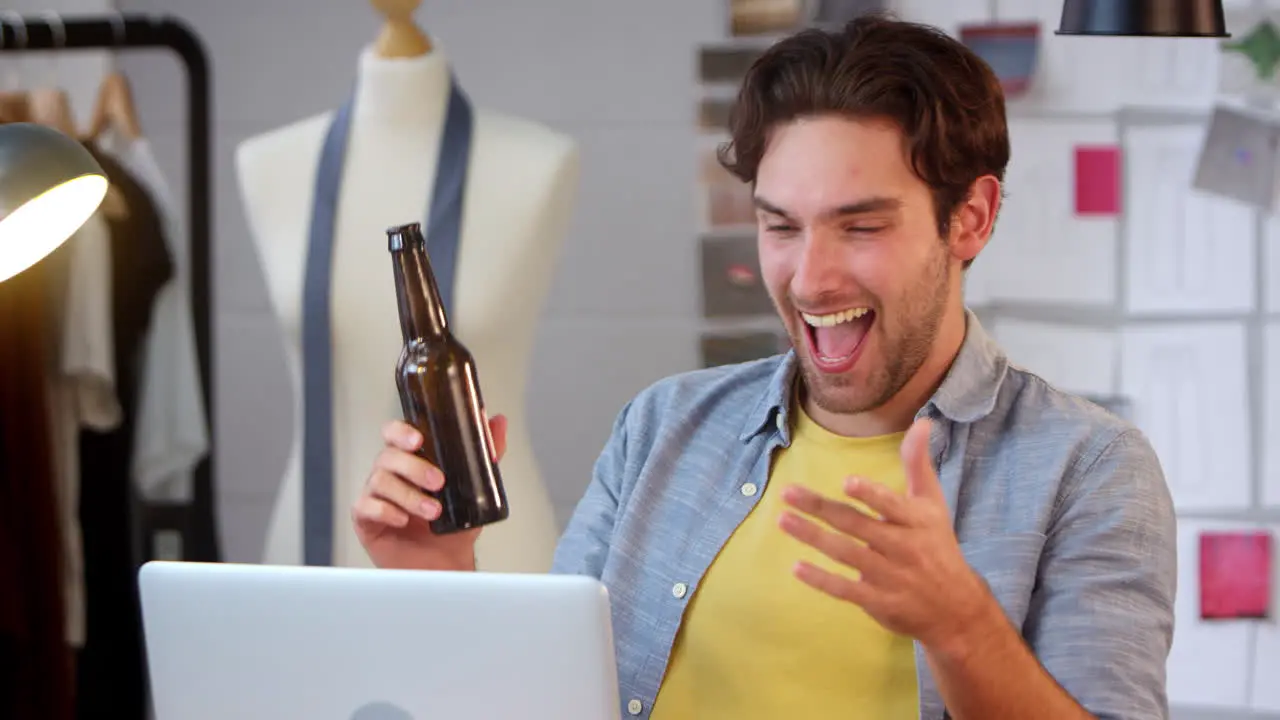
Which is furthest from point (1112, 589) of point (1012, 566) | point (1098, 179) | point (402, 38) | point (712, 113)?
point (712, 113)

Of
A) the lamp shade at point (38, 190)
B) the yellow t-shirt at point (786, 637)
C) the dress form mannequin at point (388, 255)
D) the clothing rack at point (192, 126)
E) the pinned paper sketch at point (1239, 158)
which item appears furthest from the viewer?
the pinned paper sketch at point (1239, 158)

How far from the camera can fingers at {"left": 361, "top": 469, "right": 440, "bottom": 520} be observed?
148 centimetres

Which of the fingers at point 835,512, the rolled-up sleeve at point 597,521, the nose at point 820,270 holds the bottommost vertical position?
the rolled-up sleeve at point 597,521

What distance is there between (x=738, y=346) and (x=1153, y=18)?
176 centimetres

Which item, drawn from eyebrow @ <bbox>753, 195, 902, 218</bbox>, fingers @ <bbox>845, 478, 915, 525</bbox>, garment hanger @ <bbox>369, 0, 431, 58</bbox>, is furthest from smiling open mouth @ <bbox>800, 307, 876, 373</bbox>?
garment hanger @ <bbox>369, 0, 431, 58</bbox>

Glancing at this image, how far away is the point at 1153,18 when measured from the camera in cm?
162

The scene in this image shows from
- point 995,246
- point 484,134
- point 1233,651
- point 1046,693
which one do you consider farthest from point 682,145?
point 1046,693

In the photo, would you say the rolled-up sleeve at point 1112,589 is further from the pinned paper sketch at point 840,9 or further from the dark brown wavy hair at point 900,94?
the pinned paper sketch at point 840,9

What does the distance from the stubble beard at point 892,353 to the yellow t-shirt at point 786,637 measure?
2.0 inches

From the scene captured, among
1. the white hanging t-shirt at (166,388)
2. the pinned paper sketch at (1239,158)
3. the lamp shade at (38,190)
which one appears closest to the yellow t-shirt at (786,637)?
the lamp shade at (38,190)

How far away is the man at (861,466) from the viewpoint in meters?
1.47

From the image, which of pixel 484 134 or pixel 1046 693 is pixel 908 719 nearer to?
pixel 1046 693

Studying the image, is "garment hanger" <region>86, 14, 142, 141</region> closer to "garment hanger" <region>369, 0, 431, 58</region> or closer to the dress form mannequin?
the dress form mannequin

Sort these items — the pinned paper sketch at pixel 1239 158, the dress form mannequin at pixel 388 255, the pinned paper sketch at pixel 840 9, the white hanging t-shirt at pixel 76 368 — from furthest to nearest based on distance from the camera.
A: the pinned paper sketch at pixel 840 9 < the pinned paper sketch at pixel 1239 158 < the white hanging t-shirt at pixel 76 368 < the dress form mannequin at pixel 388 255
